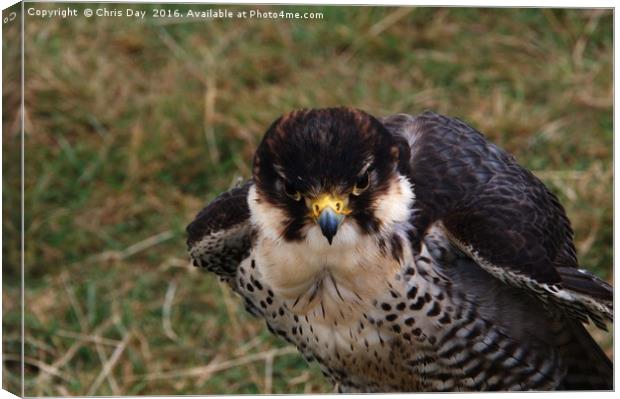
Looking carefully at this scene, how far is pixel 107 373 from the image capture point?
16.4ft

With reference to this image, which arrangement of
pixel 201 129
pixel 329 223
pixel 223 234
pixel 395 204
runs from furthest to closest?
pixel 201 129 < pixel 223 234 < pixel 395 204 < pixel 329 223

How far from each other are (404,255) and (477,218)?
0.23m

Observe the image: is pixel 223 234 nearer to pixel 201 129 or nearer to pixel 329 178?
pixel 329 178

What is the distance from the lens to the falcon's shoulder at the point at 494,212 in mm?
3875

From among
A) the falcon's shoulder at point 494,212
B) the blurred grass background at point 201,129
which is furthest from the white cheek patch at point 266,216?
the blurred grass background at point 201,129

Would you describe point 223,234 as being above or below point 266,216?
below

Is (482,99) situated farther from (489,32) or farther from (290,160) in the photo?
(290,160)

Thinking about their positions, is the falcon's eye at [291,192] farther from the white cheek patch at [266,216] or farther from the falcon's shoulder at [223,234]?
the falcon's shoulder at [223,234]

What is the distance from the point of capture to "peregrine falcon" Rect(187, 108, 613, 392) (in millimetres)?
3793

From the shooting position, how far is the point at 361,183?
3.79 m

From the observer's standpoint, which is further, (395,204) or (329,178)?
(395,204)

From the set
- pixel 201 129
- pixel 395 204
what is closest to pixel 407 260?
pixel 395 204

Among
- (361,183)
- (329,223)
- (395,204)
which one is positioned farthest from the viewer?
(395,204)

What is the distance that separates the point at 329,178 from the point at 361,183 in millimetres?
138
